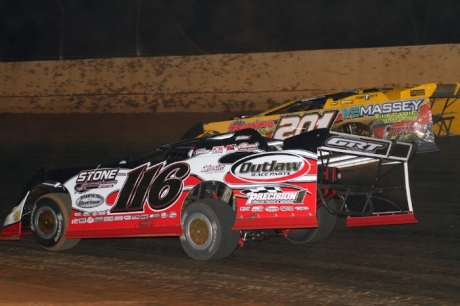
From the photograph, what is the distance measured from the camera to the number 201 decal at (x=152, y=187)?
7.25 metres

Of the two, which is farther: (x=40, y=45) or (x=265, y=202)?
(x=40, y=45)

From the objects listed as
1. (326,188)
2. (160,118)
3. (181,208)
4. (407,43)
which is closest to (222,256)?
(181,208)

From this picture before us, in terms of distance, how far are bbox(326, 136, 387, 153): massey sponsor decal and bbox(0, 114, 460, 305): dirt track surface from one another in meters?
1.03

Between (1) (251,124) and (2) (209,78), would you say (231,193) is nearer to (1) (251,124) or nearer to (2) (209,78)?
(1) (251,124)

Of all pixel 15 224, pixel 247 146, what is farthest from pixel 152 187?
pixel 15 224

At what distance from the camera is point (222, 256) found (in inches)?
271

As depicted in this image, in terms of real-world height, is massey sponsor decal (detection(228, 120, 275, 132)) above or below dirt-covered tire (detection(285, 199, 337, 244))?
above

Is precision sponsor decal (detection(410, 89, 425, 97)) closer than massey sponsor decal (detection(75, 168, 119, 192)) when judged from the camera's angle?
No

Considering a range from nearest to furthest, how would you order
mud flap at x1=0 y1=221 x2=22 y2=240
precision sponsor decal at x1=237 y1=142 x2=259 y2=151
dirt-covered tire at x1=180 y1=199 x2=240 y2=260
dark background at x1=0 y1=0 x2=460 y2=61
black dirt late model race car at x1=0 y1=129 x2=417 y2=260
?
1. black dirt late model race car at x1=0 y1=129 x2=417 y2=260
2. dirt-covered tire at x1=180 y1=199 x2=240 y2=260
3. precision sponsor decal at x1=237 y1=142 x2=259 y2=151
4. mud flap at x1=0 y1=221 x2=22 y2=240
5. dark background at x1=0 y1=0 x2=460 y2=61

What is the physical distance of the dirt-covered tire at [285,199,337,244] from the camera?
7613 mm

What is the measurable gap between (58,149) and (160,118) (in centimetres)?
272

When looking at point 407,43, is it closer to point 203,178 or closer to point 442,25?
point 442,25

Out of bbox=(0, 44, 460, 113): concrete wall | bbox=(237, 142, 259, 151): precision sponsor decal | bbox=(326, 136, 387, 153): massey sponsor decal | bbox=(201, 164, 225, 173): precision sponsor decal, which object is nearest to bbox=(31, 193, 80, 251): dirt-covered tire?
bbox=(201, 164, 225, 173): precision sponsor decal

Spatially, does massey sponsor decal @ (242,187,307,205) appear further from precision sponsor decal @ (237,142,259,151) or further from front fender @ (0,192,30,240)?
front fender @ (0,192,30,240)
